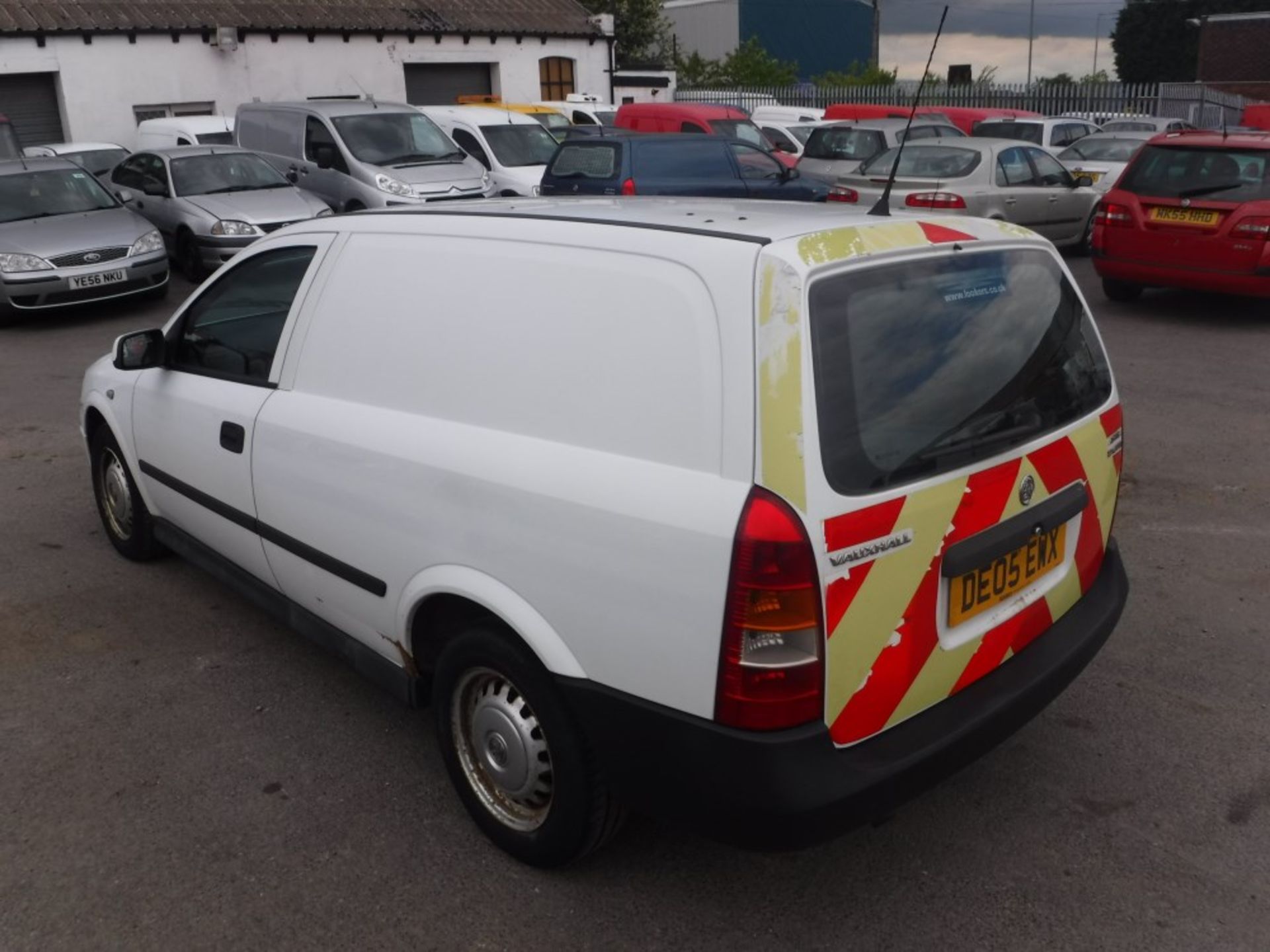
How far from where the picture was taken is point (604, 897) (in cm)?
306

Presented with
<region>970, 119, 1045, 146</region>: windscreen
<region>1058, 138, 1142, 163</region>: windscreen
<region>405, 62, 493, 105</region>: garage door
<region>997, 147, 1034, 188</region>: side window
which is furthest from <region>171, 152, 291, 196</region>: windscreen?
<region>405, 62, 493, 105</region>: garage door

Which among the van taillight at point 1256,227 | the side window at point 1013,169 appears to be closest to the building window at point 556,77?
the side window at point 1013,169

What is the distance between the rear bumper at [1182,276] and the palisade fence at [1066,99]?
20.3 m

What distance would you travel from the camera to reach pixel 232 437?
396cm

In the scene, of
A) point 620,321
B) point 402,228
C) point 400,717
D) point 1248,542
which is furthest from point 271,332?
point 1248,542

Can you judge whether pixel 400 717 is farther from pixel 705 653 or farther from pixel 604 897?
pixel 705 653

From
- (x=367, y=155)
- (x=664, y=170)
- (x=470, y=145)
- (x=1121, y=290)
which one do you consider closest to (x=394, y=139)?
(x=367, y=155)

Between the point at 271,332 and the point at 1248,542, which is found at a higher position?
the point at 271,332

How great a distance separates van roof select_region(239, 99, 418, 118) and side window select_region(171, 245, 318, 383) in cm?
1113

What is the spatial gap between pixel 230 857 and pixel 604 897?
1.06m

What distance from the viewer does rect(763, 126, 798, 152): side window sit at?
71.9ft

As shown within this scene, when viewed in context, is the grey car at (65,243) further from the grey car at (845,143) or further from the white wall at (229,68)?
the white wall at (229,68)

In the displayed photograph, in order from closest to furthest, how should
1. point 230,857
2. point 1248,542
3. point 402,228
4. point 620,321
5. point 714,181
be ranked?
1. point 620,321
2. point 230,857
3. point 402,228
4. point 1248,542
5. point 714,181

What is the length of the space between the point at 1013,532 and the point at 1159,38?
79456mm
